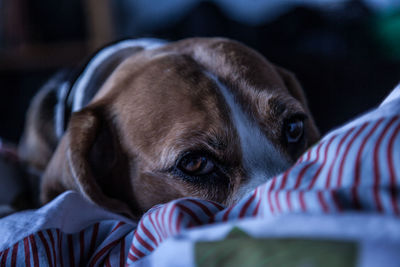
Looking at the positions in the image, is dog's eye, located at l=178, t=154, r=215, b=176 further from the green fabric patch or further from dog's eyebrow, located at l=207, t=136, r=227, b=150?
the green fabric patch

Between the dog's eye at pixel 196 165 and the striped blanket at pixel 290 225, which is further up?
the striped blanket at pixel 290 225

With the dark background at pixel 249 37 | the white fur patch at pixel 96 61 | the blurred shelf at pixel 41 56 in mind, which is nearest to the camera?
the white fur patch at pixel 96 61

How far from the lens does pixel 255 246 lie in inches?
19.4

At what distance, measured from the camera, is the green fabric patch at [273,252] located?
0.44 meters

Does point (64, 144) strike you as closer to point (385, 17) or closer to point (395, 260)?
point (395, 260)

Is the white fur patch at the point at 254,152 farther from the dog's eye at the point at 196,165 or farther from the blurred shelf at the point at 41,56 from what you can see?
the blurred shelf at the point at 41,56

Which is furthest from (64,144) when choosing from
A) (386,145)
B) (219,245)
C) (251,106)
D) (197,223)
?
(386,145)

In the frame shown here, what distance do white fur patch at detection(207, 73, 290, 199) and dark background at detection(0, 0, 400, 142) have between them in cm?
112

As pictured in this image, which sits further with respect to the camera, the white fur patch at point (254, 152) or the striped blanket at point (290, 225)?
the white fur patch at point (254, 152)

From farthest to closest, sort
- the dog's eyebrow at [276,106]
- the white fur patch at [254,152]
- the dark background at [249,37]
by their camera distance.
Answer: the dark background at [249,37], the dog's eyebrow at [276,106], the white fur patch at [254,152]

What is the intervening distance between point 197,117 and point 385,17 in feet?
10.7

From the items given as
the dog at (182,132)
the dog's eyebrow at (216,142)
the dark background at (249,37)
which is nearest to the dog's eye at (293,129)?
the dog at (182,132)

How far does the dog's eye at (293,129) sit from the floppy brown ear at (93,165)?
0.53m

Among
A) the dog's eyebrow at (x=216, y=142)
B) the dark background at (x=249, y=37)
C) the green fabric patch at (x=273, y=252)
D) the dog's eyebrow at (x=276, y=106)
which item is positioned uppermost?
the green fabric patch at (x=273, y=252)
